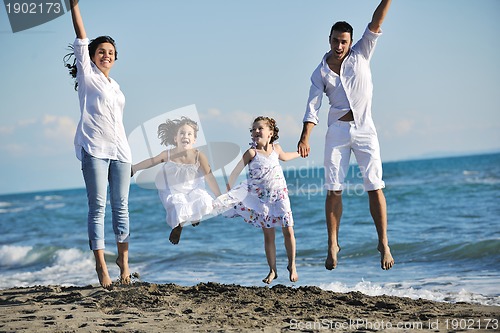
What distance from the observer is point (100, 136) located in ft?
17.2

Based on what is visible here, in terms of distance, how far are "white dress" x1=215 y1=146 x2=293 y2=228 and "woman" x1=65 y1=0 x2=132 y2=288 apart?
96 cm

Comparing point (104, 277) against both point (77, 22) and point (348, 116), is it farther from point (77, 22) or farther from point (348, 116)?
point (348, 116)

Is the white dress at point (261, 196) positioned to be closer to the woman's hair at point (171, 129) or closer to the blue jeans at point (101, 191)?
the woman's hair at point (171, 129)

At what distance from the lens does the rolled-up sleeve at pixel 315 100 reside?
5.33 m

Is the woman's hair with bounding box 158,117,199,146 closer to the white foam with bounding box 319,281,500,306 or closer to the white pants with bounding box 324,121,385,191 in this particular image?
the white pants with bounding box 324,121,385,191

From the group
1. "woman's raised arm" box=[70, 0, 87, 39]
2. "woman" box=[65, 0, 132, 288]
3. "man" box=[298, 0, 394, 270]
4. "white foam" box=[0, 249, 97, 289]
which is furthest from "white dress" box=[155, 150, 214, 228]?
"white foam" box=[0, 249, 97, 289]

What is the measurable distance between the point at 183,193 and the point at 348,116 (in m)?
1.67

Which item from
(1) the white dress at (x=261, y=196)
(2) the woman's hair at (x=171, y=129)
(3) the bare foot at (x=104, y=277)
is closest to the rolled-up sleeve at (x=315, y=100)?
(1) the white dress at (x=261, y=196)

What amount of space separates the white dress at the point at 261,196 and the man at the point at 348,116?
59 centimetres

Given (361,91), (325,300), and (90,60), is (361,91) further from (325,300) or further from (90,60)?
(90,60)

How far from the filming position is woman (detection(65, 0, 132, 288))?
5.20 meters

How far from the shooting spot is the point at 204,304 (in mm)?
5137

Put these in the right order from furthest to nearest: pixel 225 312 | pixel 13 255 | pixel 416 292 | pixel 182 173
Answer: pixel 13 255 → pixel 416 292 → pixel 182 173 → pixel 225 312

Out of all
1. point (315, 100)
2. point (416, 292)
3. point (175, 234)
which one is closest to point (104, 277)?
point (175, 234)
